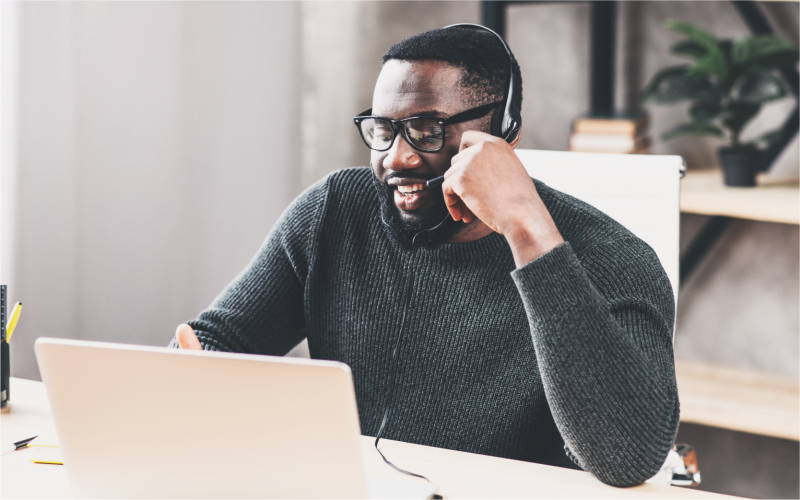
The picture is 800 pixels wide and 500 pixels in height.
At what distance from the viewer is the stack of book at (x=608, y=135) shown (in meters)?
1.72

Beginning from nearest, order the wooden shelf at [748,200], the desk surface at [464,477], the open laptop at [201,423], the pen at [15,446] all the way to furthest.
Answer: the open laptop at [201,423], the desk surface at [464,477], the pen at [15,446], the wooden shelf at [748,200]

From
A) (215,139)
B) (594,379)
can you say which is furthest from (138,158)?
(594,379)

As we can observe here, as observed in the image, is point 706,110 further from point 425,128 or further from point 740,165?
point 425,128

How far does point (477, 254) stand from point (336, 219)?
242 mm

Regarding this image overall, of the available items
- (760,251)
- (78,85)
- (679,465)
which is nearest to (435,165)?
(679,465)

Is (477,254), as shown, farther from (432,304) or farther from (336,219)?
(336,219)

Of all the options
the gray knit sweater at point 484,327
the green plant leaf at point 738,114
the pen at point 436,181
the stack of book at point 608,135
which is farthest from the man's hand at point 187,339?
the green plant leaf at point 738,114

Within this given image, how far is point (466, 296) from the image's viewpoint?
3.51 feet

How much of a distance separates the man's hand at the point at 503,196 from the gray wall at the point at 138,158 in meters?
0.80

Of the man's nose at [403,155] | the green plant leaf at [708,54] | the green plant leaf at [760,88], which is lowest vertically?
the man's nose at [403,155]

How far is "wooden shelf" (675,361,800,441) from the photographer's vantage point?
1.67 meters

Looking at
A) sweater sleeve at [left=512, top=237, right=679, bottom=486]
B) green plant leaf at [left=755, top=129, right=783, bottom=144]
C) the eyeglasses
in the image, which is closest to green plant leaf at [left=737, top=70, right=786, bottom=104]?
green plant leaf at [left=755, top=129, right=783, bottom=144]

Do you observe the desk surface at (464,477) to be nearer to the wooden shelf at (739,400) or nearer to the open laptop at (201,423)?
the open laptop at (201,423)

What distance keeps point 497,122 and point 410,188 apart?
0.14m
